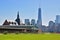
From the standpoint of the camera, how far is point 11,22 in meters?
162

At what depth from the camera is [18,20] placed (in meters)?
182

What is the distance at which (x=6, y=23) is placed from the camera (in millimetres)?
159000

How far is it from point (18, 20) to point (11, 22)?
20729 mm

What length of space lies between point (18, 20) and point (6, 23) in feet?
80.9

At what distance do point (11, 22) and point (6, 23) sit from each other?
4878mm

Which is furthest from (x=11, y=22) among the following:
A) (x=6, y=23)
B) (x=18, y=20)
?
(x=18, y=20)

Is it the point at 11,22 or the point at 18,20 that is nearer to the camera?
the point at 11,22

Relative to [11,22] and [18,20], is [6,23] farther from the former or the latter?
[18,20]

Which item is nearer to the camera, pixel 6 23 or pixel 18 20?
pixel 6 23
